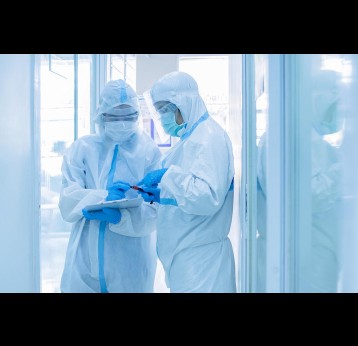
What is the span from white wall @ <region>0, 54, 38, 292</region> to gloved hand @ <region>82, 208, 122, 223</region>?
0.41 metres

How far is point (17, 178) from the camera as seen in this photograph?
1.86 metres

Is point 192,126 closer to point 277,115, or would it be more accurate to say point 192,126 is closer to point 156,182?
point 156,182

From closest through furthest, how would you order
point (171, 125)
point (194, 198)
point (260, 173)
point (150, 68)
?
point (260, 173)
point (194, 198)
point (171, 125)
point (150, 68)

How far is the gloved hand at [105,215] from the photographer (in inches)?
62.2

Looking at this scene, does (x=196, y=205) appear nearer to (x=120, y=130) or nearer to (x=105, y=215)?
(x=105, y=215)

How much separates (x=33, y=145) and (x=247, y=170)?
3.73 feet

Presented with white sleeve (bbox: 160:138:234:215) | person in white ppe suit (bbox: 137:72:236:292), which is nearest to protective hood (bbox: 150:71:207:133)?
person in white ppe suit (bbox: 137:72:236:292)

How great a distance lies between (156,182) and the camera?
1576 millimetres

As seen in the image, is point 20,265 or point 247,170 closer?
point 247,170

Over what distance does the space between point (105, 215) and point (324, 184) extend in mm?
913

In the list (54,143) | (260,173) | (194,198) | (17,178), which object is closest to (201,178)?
(194,198)

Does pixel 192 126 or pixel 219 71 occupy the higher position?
pixel 219 71

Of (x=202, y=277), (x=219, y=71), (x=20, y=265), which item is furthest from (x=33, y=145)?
(x=219, y=71)

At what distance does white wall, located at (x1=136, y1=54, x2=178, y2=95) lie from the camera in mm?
3236
